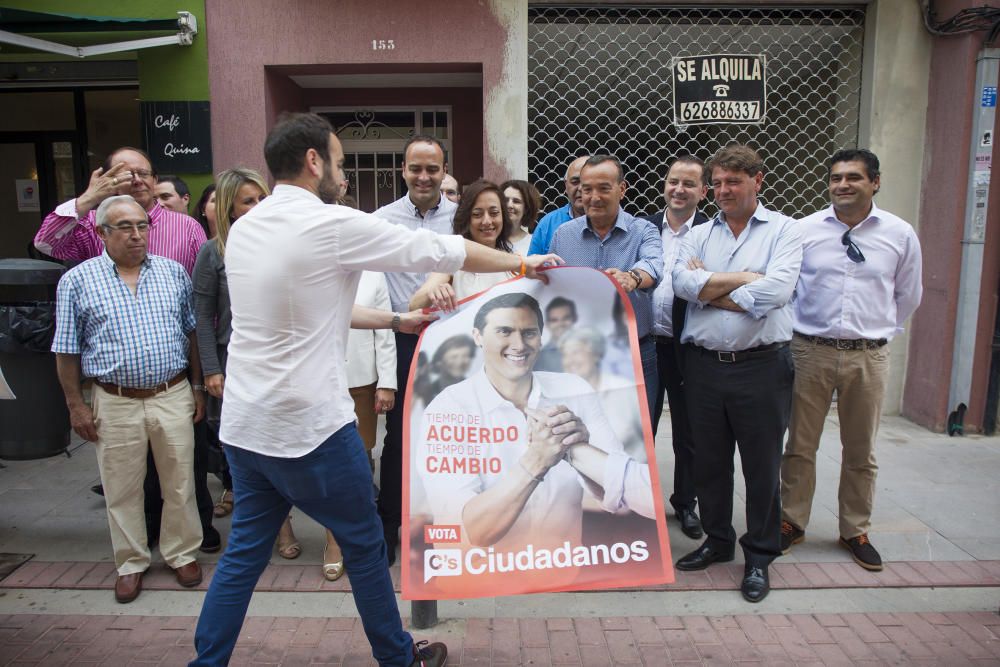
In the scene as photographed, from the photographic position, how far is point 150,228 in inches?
162

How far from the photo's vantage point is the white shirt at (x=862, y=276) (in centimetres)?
381

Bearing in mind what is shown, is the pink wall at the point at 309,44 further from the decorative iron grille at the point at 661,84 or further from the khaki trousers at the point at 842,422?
the khaki trousers at the point at 842,422

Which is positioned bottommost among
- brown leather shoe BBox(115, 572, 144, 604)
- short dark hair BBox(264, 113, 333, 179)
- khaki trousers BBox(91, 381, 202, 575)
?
brown leather shoe BBox(115, 572, 144, 604)

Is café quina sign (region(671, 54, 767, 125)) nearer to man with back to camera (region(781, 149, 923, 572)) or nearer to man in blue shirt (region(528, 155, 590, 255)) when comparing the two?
man in blue shirt (region(528, 155, 590, 255))

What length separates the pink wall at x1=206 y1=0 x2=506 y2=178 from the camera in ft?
19.7

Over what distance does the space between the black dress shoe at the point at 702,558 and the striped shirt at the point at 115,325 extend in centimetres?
277

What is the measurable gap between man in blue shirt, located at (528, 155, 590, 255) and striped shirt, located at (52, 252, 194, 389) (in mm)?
2083

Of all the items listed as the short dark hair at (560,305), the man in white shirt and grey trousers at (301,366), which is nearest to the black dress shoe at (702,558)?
the short dark hair at (560,305)

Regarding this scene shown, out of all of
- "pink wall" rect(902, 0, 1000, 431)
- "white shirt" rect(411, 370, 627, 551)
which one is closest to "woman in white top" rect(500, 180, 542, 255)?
"white shirt" rect(411, 370, 627, 551)

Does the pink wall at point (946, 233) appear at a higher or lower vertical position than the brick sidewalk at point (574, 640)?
higher

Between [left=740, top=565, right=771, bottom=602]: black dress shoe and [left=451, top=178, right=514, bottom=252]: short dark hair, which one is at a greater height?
[left=451, top=178, right=514, bottom=252]: short dark hair

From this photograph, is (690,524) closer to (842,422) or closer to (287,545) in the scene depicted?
(842,422)

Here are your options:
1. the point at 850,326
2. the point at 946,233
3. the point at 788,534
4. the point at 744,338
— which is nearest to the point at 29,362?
the point at 744,338

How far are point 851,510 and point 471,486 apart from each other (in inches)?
91.5
